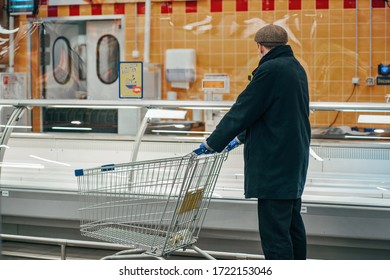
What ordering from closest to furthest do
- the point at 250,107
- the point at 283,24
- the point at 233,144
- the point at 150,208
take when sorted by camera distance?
the point at 250,107, the point at 233,144, the point at 150,208, the point at 283,24

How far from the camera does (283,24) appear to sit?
761cm

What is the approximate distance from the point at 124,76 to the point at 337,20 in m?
2.71

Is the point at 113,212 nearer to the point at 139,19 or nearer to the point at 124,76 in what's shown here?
the point at 124,76

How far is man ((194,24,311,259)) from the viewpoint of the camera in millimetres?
3467

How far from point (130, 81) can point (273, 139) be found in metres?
2.75

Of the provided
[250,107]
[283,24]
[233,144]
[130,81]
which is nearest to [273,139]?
[250,107]

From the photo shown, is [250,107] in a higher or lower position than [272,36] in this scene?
lower

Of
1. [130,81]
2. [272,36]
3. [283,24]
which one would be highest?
[283,24]

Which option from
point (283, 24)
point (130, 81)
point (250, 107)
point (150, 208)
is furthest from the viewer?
point (283, 24)

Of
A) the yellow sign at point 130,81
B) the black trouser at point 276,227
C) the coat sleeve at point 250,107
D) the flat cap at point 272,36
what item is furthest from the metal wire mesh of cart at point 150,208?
the yellow sign at point 130,81

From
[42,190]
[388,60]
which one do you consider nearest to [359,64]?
[388,60]

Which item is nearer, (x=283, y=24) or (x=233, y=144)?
(x=233, y=144)

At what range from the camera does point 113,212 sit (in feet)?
13.4

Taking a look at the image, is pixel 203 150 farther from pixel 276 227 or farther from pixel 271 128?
pixel 276 227
